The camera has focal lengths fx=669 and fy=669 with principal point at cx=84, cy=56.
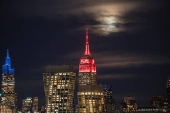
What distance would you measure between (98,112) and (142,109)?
54631 mm

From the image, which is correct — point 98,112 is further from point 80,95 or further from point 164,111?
point 164,111

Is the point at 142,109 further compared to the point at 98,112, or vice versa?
the point at 98,112

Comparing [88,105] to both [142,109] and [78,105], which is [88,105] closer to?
[78,105]

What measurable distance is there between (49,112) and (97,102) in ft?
48.2

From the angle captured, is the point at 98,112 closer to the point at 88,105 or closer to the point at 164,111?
the point at 88,105

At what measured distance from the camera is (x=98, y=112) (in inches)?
7736

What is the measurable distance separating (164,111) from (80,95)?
214 feet

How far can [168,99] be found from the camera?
7869 inches

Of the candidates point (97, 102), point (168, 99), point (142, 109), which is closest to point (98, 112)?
point (97, 102)

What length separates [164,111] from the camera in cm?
13488

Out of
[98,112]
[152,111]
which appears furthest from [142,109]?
[98,112]

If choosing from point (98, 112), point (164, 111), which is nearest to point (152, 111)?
point (164, 111)

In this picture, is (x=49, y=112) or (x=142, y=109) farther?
(x=49, y=112)

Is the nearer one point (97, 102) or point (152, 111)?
point (152, 111)
